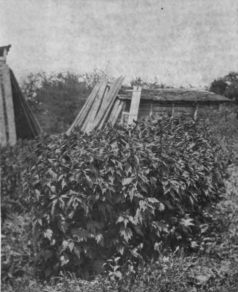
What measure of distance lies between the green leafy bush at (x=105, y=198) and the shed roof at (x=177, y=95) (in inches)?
82.4

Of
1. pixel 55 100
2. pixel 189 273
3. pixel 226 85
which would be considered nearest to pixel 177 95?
pixel 226 85

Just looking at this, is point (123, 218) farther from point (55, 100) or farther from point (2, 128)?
point (55, 100)

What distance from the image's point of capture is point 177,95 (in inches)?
263

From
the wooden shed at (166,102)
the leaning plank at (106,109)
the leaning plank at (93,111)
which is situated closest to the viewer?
the wooden shed at (166,102)

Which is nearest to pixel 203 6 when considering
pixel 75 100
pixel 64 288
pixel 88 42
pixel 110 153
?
pixel 88 42

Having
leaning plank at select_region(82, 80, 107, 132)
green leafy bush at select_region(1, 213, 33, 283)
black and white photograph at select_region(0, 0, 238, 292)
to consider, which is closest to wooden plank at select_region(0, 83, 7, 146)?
black and white photograph at select_region(0, 0, 238, 292)

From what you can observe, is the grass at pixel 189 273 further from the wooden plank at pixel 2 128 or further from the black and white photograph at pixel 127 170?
the wooden plank at pixel 2 128

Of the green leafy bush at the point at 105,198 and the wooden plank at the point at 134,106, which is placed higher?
the wooden plank at the point at 134,106

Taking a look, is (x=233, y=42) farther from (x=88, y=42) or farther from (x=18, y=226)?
(x=18, y=226)

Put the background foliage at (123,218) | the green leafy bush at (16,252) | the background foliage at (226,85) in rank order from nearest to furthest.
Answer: the background foliage at (123,218), the green leafy bush at (16,252), the background foliage at (226,85)

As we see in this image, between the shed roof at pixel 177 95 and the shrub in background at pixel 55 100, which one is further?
the shrub in background at pixel 55 100

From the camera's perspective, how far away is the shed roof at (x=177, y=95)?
6281 mm

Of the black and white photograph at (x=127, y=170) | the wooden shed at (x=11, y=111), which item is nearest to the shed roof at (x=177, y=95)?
the black and white photograph at (x=127, y=170)

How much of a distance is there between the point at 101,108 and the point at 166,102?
131 cm
